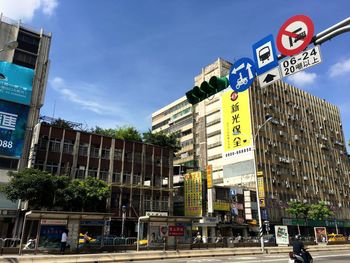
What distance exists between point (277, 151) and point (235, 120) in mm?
11522

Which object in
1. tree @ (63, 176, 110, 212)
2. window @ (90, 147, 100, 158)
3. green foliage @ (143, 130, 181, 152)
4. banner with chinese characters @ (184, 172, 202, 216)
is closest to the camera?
tree @ (63, 176, 110, 212)

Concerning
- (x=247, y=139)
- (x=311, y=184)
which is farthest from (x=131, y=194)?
(x=311, y=184)

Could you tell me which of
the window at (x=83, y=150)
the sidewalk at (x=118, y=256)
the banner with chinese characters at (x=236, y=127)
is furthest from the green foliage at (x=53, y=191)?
the banner with chinese characters at (x=236, y=127)

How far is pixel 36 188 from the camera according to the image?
34062 mm

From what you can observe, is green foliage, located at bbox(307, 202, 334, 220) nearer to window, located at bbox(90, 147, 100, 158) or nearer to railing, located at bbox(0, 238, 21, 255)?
window, located at bbox(90, 147, 100, 158)

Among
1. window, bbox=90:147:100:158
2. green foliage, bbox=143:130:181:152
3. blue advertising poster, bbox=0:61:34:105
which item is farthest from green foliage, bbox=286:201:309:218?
blue advertising poster, bbox=0:61:34:105

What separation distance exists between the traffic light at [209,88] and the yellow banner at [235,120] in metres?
54.0

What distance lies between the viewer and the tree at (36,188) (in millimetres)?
33812

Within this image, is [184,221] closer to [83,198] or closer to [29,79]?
[83,198]

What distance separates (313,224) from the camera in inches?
2655

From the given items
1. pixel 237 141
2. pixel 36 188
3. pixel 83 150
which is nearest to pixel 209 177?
pixel 237 141

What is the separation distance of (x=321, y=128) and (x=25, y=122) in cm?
7052

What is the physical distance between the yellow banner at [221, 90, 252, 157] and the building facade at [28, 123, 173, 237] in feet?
59.3

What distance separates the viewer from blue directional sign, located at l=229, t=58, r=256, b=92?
948 centimetres
